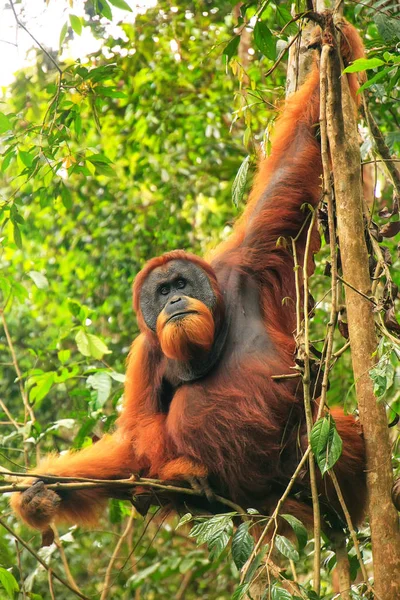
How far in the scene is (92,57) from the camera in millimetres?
7121

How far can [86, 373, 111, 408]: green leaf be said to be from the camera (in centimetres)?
451

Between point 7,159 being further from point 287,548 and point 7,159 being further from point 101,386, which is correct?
point 287,548

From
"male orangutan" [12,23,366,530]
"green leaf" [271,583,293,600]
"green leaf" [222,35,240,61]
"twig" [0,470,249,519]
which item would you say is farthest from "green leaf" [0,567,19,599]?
"green leaf" [222,35,240,61]

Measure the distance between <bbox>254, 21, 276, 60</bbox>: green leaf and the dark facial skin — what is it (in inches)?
46.1

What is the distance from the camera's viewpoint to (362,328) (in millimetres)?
2852

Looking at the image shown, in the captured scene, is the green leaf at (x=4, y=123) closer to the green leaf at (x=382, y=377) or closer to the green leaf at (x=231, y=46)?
the green leaf at (x=231, y=46)

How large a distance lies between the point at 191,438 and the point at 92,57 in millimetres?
4605

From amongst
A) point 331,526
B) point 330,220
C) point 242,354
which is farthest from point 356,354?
point 242,354

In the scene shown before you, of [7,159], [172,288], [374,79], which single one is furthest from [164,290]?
[374,79]

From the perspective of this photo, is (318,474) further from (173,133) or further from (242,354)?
(173,133)

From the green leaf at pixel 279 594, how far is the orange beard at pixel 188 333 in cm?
159

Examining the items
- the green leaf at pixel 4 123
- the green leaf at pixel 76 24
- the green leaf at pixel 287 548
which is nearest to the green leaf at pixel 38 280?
the green leaf at pixel 4 123

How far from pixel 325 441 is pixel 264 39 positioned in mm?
1856

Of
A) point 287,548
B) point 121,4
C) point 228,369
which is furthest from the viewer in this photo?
point 228,369
